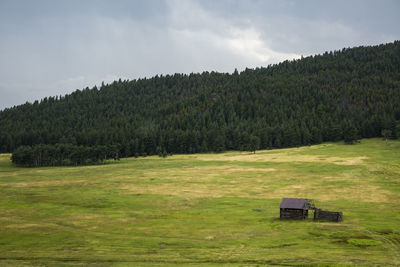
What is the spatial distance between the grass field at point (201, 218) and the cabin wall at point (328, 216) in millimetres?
1864

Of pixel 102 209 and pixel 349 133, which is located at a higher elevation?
pixel 349 133

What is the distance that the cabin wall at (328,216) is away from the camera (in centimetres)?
5509

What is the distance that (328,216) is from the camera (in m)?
56.2

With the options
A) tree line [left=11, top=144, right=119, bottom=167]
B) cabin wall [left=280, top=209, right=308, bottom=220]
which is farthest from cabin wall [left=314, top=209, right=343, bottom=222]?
tree line [left=11, top=144, right=119, bottom=167]

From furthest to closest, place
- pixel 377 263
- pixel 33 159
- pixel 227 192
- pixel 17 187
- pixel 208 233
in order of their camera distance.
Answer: pixel 33 159 < pixel 17 187 < pixel 227 192 < pixel 208 233 < pixel 377 263

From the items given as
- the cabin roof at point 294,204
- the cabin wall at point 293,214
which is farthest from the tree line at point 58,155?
the cabin wall at point 293,214

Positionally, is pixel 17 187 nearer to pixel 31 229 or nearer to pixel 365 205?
pixel 31 229

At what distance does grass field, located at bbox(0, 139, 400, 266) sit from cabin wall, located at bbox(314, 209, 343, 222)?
6.12ft

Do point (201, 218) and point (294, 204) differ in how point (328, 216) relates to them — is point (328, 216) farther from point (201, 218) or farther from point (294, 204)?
point (201, 218)

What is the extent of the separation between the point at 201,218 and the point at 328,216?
2156 centimetres

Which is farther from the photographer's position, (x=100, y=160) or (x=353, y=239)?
(x=100, y=160)

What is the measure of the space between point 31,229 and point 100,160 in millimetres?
138347

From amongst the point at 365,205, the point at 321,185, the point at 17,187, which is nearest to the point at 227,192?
the point at 321,185

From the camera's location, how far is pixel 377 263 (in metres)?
33.2
